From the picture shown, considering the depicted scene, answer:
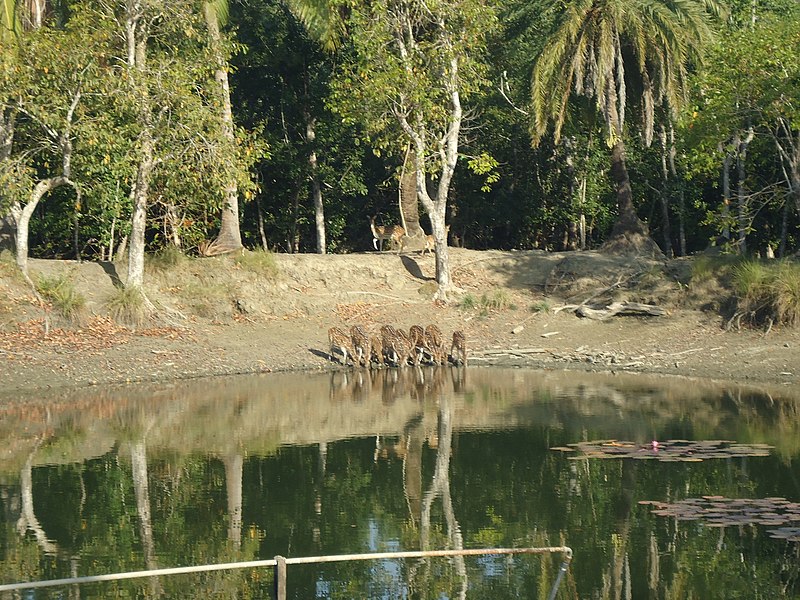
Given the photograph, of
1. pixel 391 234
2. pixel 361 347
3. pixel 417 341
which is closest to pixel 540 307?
pixel 417 341

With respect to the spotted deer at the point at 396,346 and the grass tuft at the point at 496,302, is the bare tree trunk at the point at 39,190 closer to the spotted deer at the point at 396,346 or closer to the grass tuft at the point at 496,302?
the spotted deer at the point at 396,346

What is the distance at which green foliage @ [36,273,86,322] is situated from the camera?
2817 cm

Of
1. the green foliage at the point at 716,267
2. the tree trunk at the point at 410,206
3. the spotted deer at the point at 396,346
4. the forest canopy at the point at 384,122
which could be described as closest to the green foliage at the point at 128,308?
the forest canopy at the point at 384,122

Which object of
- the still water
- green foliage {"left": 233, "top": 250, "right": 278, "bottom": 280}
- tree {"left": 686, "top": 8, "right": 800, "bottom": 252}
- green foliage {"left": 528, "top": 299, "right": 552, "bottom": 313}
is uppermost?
tree {"left": 686, "top": 8, "right": 800, "bottom": 252}

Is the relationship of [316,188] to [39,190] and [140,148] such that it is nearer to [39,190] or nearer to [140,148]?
[140,148]

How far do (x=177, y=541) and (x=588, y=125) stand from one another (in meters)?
25.2

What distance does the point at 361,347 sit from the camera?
29.1m

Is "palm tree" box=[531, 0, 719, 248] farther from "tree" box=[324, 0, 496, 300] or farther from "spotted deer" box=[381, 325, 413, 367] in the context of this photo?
"spotted deer" box=[381, 325, 413, 367]

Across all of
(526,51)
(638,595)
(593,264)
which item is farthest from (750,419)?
(526,51)

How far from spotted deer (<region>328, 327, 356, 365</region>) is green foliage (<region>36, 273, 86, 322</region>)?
19.1 ft

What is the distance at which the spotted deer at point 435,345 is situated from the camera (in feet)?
96.0

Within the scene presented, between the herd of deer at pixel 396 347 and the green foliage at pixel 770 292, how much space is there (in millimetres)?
6841

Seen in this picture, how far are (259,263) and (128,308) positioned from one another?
5.24 m

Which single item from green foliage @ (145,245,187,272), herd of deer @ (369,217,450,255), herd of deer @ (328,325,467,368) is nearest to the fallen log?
herd of deer @ (328,325,467,368)
